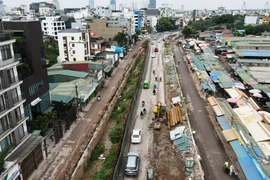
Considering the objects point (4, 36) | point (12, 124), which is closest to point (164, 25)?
point (4, 36)

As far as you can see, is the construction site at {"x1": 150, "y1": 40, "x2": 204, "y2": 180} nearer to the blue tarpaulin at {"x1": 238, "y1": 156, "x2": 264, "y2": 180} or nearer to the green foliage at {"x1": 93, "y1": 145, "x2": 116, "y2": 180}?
the blue tarpaulin at {"x1": 238, "y1": 156, "x2": 264, "y2": 180}

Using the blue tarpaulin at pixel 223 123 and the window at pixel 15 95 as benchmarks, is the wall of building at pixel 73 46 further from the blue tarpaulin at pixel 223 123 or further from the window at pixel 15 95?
the blue tarpaulin at pixel 223 123

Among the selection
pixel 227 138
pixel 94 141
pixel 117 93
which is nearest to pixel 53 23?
pixel 117 93

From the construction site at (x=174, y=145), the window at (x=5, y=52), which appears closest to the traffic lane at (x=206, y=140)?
the construction site at (x=174, y=145)

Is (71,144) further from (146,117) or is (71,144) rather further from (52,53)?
(52,53)

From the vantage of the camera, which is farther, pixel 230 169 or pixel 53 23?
pixel 53 23

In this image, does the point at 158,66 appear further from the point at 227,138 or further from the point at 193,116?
the point at 227,138
